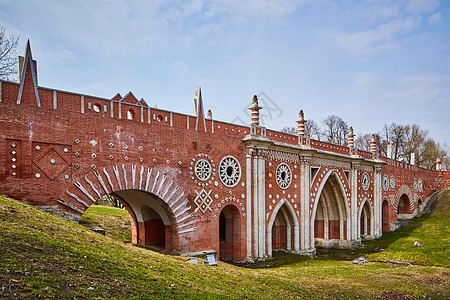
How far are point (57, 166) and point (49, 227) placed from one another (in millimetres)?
2876

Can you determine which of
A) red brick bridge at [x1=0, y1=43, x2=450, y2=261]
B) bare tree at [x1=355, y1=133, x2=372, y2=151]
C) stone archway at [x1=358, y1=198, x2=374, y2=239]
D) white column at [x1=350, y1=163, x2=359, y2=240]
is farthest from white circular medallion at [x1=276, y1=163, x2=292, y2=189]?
bare tree at [x1=355, y1=133, x2=372, y2=151]

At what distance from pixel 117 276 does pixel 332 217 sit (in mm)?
18474

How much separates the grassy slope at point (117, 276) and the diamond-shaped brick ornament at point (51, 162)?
5.12 feet

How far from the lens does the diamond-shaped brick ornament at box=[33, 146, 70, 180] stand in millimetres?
9570

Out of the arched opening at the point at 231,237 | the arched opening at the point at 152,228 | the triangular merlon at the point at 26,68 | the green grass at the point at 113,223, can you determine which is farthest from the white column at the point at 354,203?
the triangular merlon at the point at 26,68

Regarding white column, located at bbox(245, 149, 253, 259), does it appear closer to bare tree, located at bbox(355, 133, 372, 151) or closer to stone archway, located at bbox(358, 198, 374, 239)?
stone archway, located at bbox(358, 198, 374, 239)

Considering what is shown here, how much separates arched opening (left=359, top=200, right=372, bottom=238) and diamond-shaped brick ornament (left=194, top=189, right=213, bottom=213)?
15.4 m

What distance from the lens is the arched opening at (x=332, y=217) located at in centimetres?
2169

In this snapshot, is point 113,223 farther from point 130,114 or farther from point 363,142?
point 363,142

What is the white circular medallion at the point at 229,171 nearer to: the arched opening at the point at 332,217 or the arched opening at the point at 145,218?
the arched opening at the point at 145,218

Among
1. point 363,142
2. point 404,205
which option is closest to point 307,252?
point 404,205

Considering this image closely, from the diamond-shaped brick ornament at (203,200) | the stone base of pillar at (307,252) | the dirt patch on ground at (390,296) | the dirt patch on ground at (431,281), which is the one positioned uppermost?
the diamond-shaped brick ornament at (203,200)

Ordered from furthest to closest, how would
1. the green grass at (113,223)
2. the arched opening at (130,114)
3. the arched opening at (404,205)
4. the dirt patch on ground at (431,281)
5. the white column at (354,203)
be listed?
the arched opening at (404,205), the white column at (354,203), the green grass at (113,223), the arched opening at (130,114), the dirt patch on ground at (431,281)

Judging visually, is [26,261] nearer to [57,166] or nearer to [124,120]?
[57,166]
